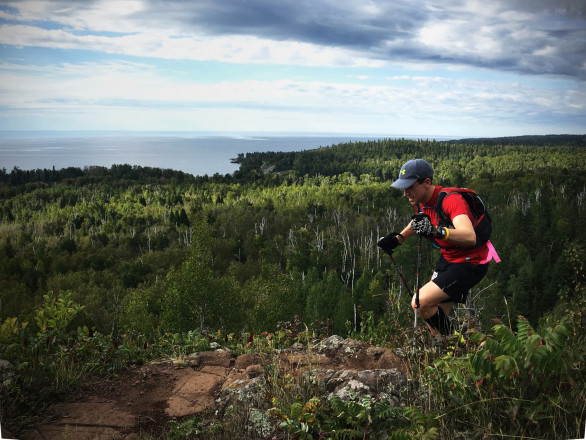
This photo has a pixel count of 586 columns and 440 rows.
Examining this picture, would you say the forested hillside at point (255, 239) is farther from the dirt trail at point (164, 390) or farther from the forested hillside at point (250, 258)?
the dirt trail at point (164, 390)

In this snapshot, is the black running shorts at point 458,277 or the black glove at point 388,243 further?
the black glove at point 388,243

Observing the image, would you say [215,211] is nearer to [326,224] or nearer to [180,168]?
[326,224]

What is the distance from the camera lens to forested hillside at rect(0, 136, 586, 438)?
426cm

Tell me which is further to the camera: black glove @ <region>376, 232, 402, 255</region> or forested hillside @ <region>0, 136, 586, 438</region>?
forested hillside @ <region>0, 136, 586, 438</region>

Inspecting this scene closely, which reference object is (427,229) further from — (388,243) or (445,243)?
(388,243)

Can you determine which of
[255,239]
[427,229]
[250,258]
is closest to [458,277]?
[427,229]

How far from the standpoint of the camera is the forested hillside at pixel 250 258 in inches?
168

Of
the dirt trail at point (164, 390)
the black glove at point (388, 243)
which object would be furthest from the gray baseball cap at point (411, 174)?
the dirt trail at point (164, 390)

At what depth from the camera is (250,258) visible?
6141 cm

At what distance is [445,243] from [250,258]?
58.5 metres

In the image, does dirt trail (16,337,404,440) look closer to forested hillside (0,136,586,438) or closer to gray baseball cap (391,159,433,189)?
forested hillside (0,136,586,438)

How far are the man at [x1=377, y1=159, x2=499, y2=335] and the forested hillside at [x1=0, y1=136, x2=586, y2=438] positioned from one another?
13.2 inches

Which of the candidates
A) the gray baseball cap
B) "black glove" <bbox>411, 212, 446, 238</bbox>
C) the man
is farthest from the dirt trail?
the gray baseball cap

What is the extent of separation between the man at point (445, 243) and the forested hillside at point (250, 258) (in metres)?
0.33
